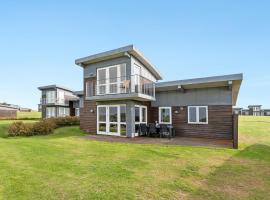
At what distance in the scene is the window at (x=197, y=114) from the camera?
13148 mm

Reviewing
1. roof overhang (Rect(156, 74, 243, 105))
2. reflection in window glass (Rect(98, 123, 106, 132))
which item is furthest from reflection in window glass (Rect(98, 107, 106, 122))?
roof overhang (Rect(156, 74, 243, 105))

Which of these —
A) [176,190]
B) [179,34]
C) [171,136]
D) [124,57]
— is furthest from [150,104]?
[176,190]

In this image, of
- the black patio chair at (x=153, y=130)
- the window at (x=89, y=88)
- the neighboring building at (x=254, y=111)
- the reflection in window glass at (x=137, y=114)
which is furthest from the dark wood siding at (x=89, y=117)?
the neighboring building at (x=254, y=111)

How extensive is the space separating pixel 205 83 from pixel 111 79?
6.82 m

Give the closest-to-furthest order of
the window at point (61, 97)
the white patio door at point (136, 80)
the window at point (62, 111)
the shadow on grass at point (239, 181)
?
1. the shadow on grass at point (239, 181)
2. the white patio door at point (136, 80)
3. the window at point (61, 97)
4. the window at point (62, 111)

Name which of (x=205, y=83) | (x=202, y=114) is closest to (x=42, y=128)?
(x=202, y=114)

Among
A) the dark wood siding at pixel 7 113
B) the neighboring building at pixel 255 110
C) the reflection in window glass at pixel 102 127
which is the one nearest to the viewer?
the reflection in window glass at pixel 102 127

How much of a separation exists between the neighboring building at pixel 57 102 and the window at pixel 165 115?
59.5ft

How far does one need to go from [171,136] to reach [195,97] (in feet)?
11.3

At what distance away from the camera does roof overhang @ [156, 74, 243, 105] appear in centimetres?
1153

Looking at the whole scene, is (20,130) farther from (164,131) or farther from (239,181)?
(239,181)

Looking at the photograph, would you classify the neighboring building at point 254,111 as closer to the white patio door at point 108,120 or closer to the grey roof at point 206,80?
the grey roof at point 206,80

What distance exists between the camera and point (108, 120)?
1412 cm

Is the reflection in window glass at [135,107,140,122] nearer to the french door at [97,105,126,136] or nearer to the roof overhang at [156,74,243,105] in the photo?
the french door at [97,105,126,136]
